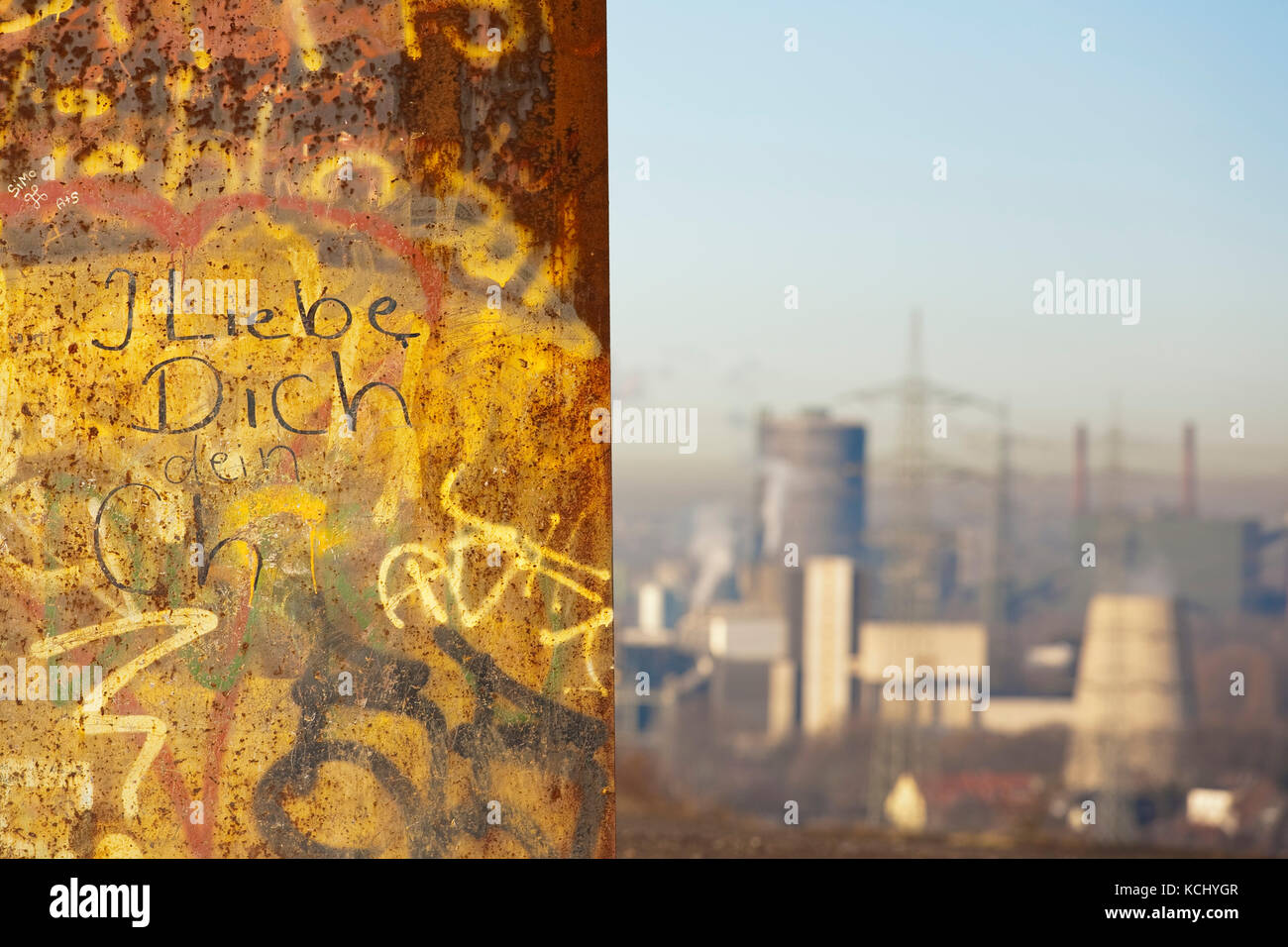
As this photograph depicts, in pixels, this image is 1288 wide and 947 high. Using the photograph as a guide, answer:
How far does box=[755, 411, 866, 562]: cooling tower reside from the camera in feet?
249

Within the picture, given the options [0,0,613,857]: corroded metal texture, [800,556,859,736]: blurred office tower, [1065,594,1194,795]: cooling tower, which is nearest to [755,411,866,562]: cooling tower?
[800,556,859,736]: blurred office tower

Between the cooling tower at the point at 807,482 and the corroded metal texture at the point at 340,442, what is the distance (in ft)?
235

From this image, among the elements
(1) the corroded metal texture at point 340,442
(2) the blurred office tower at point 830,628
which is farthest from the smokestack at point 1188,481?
(1) the corroded metal texture at point 340,442

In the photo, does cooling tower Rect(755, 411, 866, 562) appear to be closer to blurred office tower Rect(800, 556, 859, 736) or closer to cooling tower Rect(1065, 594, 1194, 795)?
blurred office tower Rect(800, 556, 859, 736)

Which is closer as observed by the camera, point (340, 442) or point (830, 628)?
point (340, 442)

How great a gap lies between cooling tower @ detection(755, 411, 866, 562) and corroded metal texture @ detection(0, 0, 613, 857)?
7168cm

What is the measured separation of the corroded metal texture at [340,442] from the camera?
3.11 m

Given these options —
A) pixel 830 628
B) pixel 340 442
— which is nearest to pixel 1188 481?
pixel 830 628

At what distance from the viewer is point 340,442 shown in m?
3.12

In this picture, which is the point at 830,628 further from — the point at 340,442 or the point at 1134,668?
the point at 340,442

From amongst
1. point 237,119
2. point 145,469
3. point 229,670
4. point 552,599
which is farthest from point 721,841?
point 237,119

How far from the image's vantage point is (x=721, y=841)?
480 cm

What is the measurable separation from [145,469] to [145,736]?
75 centimetres

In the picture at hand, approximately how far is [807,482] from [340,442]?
77324 millimetres
